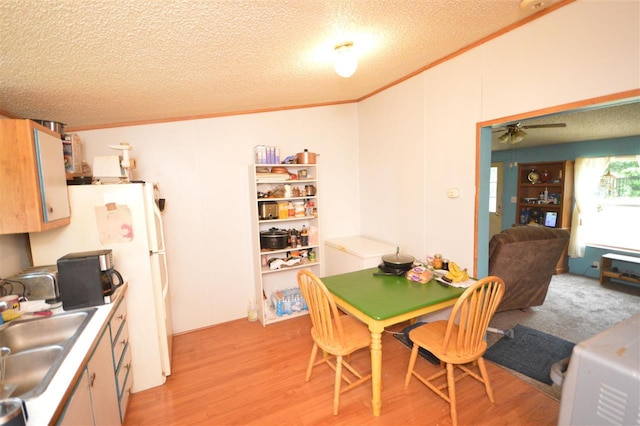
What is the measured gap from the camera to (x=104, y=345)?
146 centimetres

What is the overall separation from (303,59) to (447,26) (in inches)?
36.5

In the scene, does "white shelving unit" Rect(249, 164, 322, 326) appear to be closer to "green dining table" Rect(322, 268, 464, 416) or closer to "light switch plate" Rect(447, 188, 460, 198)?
"green dining table" Rect(322, 268, 464, 416)

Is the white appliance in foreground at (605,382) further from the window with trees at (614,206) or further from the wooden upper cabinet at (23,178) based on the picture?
the window with trees at (614,206)

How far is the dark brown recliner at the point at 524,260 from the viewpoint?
2.80 metres

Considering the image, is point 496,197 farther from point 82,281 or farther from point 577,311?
point 82,281

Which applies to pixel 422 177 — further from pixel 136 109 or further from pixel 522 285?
pixel 136 109

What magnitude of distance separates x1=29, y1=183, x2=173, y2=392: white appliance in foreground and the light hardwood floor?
11.2 inches

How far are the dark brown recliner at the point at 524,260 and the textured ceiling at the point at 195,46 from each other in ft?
6.17

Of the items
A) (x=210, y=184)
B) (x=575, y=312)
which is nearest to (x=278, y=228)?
(x=210, y=184)

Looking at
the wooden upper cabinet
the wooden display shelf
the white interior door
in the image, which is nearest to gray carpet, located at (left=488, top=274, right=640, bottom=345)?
the wooden display shelf

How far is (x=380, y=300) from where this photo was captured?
1897 mm

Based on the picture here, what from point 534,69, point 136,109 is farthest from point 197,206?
point 534,69

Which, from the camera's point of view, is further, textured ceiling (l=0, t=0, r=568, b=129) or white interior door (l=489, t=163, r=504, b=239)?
white interior door (l=489, t=163, r=504, b=239)

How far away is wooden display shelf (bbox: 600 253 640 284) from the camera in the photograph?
13.1 ft
